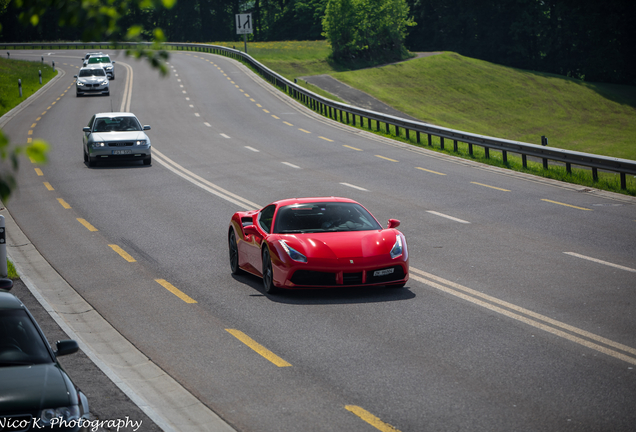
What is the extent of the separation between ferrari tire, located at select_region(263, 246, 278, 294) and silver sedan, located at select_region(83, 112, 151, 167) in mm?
15119

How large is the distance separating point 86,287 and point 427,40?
4529 inches

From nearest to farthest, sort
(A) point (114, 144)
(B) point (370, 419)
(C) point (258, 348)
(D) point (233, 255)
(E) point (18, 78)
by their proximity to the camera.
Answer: (B) point (370, 419), (C) point (258, 348), (D) point (233, 255), (A) point (114, 144), (E) point (18, 78)

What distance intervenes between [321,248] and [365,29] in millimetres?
85790

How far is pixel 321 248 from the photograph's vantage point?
10227 mm

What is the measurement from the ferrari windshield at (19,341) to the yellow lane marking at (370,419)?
7.87 ft

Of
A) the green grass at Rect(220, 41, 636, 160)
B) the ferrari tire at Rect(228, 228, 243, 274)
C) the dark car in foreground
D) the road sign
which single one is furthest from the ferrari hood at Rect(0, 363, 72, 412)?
the road sign

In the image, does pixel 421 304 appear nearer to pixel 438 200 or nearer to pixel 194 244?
pixel 194 244

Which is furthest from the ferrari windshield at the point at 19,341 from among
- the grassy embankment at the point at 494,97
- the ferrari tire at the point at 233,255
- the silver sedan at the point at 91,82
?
the grassy embankment at the point at 494,97

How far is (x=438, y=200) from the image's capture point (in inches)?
731

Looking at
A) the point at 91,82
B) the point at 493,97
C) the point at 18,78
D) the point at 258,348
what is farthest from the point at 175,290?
the point at 493,97

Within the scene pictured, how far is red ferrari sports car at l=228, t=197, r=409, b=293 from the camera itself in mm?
→ 10086

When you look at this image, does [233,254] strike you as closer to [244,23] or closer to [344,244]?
[344,244]

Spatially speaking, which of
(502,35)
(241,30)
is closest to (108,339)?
(241,30)

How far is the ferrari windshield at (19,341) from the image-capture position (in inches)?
221
